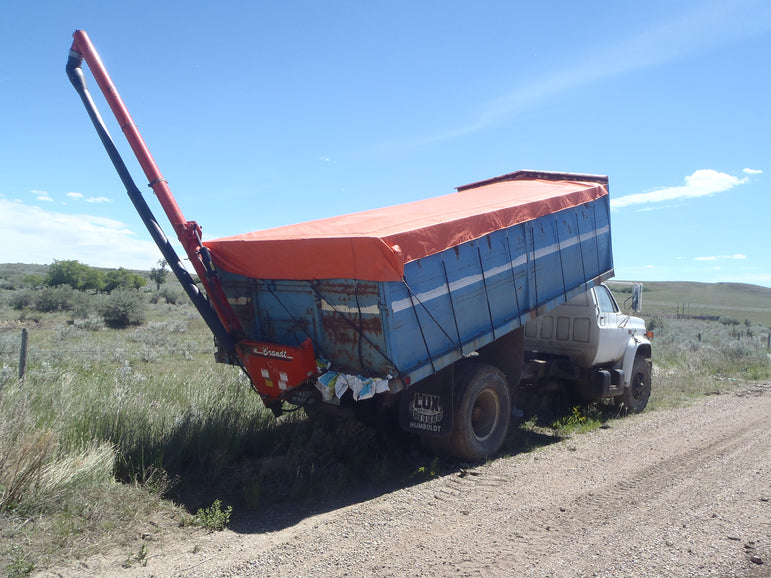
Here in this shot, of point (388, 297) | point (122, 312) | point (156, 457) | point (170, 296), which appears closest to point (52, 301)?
point (122, 312)

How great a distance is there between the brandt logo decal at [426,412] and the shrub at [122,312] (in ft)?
62.5

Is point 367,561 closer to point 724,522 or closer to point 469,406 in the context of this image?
point 469,406

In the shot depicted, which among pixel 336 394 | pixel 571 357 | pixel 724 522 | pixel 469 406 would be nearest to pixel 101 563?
pixel 336 394

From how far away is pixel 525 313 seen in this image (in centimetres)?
731

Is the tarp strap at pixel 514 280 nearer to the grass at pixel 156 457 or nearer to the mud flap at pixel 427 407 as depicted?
the mud flap at pixel 427 407

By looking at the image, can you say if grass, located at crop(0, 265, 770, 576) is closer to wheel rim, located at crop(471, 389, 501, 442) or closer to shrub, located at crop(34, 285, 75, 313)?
wheel rim, located at crop(471, 389, 501, 442)

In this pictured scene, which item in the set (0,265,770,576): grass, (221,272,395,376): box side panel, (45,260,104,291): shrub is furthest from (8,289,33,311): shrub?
(221,272,395,376): box side panel

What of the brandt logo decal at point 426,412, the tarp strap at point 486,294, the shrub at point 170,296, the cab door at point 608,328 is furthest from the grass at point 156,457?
the shrub at point 170,296

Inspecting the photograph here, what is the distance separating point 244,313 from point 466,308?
255 centimetres

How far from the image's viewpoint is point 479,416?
7000 millimetres

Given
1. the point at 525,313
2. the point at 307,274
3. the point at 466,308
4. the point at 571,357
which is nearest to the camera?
the point at 307,274

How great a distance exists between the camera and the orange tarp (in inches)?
204

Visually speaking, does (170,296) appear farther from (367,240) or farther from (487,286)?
(367,240)

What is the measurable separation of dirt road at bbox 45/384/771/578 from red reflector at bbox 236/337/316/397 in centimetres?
133
